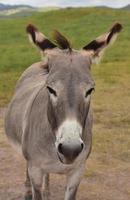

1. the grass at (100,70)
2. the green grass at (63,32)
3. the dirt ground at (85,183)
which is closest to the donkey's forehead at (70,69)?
the dirt ground at (85,183)

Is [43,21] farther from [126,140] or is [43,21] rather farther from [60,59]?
[60,59]

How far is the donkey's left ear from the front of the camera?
641cm

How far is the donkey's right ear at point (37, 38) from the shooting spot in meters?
6.50

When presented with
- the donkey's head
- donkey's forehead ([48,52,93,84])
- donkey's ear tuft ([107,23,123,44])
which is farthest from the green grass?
donkey's ear tuft ([107,23,123,44])

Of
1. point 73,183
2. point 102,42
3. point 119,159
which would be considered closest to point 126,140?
point 119,159

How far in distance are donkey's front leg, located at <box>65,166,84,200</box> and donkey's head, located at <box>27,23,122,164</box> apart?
138 centimetres

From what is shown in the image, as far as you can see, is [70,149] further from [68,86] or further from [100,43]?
[100,43]

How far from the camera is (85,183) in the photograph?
11359mm

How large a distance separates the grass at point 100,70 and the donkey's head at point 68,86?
5.99 m

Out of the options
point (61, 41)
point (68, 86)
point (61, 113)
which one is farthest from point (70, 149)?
point (61, 41)

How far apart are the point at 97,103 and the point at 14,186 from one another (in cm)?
1098

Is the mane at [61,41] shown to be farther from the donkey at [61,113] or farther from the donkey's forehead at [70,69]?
the donkey's forehead at [70,69]

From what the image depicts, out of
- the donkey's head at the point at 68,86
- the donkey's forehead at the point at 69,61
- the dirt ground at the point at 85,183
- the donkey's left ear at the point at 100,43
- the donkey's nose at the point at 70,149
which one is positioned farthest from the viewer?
the dirt ground at the point at 85,183

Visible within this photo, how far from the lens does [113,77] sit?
2877cm
